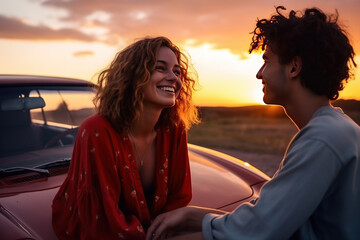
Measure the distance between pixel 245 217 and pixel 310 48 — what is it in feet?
2.47

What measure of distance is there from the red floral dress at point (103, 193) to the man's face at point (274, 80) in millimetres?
801

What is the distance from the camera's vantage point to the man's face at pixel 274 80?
159cm

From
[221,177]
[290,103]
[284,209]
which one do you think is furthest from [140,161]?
[284,209]

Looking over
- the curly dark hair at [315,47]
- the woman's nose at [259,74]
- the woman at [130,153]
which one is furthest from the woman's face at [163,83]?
the curly dark hair at [315,47]

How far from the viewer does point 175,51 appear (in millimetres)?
2328

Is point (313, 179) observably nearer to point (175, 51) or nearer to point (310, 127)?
point (310, 127)

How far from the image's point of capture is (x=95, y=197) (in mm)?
1758

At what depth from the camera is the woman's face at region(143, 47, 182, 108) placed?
2.11 m

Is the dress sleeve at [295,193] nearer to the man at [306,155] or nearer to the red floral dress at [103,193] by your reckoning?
the man at [306,155]

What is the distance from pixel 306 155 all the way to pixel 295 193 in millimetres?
135

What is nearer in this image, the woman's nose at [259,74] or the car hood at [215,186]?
the woman's nose at [259,74]

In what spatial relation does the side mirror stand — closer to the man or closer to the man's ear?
the man

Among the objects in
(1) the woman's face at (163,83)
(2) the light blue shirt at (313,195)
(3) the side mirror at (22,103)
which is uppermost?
(1) the woman's face at (163,83)

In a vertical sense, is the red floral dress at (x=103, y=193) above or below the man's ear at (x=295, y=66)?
below
